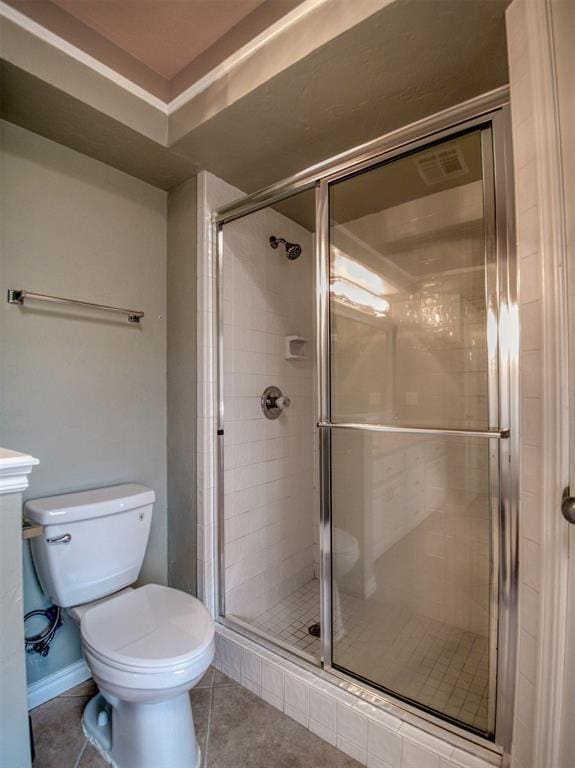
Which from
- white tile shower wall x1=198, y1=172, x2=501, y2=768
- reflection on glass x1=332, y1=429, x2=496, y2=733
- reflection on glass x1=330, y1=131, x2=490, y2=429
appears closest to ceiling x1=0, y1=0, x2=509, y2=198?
reflection on glass x1=330, y1=131, x2=490, y2=429

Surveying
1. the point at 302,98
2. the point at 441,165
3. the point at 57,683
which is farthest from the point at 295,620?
the point at 302,98

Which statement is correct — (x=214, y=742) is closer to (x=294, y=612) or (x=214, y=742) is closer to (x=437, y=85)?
(x=294, y=612)

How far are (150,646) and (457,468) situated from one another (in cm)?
136

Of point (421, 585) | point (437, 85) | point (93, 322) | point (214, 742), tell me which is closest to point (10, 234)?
point (93, 322)

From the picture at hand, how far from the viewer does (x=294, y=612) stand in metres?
2.06

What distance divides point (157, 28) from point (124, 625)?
2.02 meters

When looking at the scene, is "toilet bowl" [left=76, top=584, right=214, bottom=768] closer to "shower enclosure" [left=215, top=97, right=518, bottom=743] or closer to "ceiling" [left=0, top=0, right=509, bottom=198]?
"shower enclosure" [left=215, top=97, right=518, bottom=743]

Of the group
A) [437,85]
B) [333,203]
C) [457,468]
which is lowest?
[457,468]

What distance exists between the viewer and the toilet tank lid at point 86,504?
135cm

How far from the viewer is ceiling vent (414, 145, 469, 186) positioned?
1.39 meters

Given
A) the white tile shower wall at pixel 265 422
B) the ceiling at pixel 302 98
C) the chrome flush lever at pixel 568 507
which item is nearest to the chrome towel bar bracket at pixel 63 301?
the white tile shower wall at pixel 265 422

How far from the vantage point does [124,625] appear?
4.13 feet

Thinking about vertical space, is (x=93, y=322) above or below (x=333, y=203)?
below

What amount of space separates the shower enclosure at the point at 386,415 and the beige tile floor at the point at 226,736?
23cm
